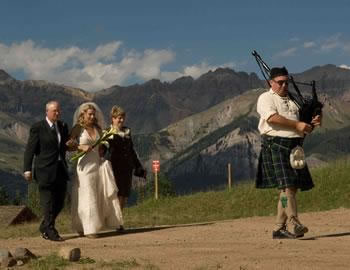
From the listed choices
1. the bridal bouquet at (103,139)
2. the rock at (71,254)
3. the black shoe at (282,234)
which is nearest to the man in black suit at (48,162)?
the bridal bouquet at (103,139)

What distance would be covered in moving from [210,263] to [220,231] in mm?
3939

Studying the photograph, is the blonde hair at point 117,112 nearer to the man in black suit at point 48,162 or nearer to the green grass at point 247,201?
the man in black suit at point 48,162

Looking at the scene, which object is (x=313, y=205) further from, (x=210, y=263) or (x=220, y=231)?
(x=210, y=263)

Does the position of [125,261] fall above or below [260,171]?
below

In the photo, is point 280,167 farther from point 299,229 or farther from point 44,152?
point 44,152

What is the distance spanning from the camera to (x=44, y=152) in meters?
10.8

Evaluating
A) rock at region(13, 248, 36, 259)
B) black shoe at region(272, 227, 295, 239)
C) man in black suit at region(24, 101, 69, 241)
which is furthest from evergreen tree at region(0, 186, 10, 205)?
rock at region(13, 248, 36, 259)

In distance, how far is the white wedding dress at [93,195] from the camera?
10.8 m

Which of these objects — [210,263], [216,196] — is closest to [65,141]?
[210,263]

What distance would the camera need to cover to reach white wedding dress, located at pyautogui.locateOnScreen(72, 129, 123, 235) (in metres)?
10.8

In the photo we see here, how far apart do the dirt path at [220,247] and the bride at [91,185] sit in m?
0.28

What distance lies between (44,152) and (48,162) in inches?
7.4

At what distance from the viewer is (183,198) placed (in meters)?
23.7

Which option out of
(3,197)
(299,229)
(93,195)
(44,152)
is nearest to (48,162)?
(44,152)
